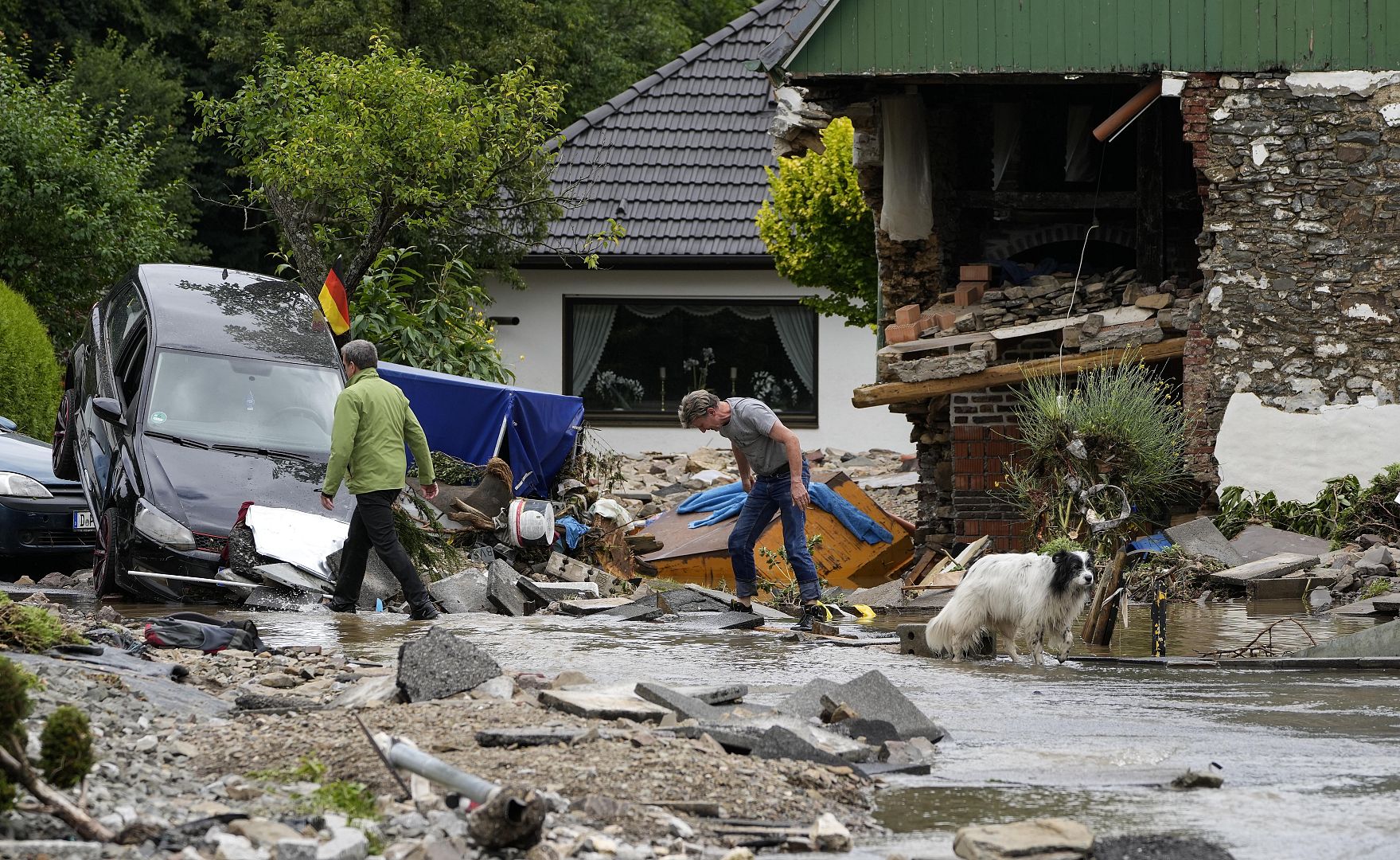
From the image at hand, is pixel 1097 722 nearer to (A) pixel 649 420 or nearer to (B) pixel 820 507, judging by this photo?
(B) pixel 820 507

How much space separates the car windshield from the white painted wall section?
8306 millimetres

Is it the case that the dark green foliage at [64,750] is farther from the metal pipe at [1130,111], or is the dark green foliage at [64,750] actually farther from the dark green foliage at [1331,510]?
the metal pipe at [1130,111]

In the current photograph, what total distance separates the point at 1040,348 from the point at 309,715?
1145 centimetres

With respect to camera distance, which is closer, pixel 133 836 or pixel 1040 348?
pixel 133 836

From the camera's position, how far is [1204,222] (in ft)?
Result: 52.4

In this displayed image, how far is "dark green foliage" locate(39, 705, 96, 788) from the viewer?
500 cm

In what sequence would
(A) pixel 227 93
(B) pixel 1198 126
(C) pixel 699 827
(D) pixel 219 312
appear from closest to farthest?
1. (C) pixel 699 827
2. (D) pixel 219 312
3. (B) pixel 1198 126
4. (A) pixel 227 93

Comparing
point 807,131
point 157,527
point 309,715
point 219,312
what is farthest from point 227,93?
point 309,715

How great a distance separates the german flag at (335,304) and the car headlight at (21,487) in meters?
2.85

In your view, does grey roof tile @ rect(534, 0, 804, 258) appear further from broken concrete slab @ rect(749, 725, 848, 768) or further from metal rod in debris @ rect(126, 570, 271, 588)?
broken concrete slab @ rect(749, 725, 848, 768)

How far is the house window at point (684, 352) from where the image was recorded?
28422mm

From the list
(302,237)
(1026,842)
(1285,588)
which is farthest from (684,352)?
(1026,842)

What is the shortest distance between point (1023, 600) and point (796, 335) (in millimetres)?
18829

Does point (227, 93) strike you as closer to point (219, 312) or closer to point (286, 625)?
point (219, 312)
